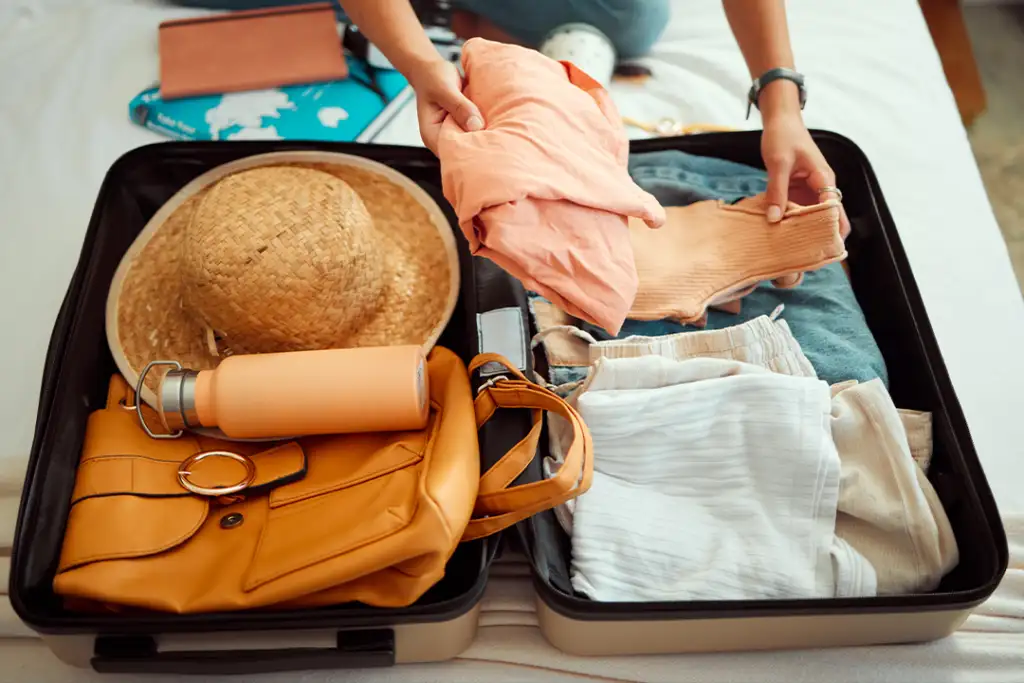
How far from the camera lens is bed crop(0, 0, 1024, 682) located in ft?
2.55

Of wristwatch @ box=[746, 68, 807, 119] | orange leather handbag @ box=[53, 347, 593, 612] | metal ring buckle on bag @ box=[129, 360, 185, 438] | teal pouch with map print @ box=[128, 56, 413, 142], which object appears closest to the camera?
orange leather handbag @ box=[53, 347, 593, 612]

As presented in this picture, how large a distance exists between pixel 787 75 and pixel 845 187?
0.19 metres

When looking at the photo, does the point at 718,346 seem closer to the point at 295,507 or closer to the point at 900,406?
the point at 900,406

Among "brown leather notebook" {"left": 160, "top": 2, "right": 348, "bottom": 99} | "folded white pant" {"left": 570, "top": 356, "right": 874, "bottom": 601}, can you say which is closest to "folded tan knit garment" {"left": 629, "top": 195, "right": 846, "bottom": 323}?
"folded white pant" {"left": 570, "top": 356, "right": 874, "bottom": 601}

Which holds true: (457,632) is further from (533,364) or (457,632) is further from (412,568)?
(533,364)

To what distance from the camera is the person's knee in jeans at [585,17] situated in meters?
1.20

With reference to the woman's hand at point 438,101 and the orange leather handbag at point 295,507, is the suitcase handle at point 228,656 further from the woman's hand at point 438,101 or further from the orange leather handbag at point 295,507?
the woman's hand at point 438,101

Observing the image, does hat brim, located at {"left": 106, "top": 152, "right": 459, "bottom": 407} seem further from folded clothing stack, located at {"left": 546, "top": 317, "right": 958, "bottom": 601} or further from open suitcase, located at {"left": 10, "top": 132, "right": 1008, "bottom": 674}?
folded clothing stack, located at {"left": 546, "top": 317, "right": 958, "bottom": 601}

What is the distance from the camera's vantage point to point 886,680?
76 centimetres

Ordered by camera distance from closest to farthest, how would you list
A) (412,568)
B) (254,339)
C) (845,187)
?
(412,568) < (254,339) < (845,187)

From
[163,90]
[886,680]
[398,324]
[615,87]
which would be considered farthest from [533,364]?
[163,90]

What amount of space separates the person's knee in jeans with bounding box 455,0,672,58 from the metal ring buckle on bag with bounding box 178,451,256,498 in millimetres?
813

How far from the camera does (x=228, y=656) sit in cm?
71

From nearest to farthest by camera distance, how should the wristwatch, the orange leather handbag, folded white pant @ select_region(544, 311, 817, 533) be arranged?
the orange leather handbag, folded white pant @ select_region(544, 311, 817, 533), the wristwatch
